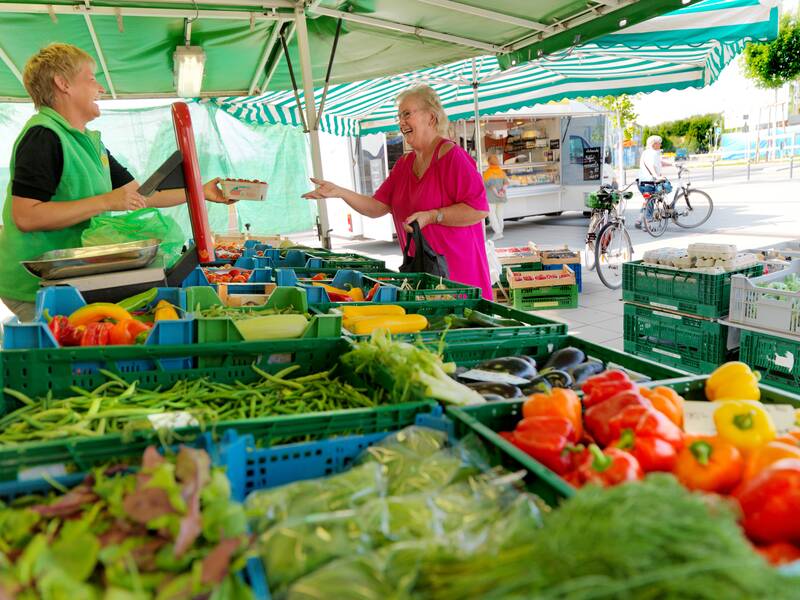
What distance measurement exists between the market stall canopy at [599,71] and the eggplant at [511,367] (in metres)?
4.56

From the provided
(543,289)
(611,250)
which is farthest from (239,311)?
(611,250)

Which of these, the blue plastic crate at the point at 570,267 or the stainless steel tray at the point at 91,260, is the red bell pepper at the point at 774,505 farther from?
the blue plastic crate at the point at 570,267

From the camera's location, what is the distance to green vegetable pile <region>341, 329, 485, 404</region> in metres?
1.80

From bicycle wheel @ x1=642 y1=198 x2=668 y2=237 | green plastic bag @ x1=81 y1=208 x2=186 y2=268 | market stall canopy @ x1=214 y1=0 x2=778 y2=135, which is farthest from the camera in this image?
bicycle wheel @ x1=642 y1=198 x2=668 y2=237

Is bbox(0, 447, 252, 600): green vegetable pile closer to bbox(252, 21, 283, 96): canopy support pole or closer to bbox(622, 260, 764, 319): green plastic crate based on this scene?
bbox(622, 260, 764, 319): green plastic crate

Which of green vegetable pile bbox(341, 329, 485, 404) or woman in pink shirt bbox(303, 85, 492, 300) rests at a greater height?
woman in pink shirt bbox(303, 85, 492, 300)

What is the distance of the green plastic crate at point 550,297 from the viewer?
315 inches

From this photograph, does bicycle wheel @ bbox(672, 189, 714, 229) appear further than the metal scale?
Yes

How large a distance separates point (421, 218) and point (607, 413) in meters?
2.40

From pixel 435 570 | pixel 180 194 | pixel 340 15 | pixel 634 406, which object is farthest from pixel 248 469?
pixel 340 15

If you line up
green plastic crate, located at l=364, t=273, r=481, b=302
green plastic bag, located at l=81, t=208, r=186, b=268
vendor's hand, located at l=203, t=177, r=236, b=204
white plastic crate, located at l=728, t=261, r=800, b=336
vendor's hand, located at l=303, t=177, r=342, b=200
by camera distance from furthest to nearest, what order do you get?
vendor's hand, located at l=303, t=177, r=342, b=200 → white plastic crate, located at l=728, t=261, r=800, b=336 → vendor's hand, located at l=203, t=177, r=236, b=204 → green plastic crate, located at l=364, t=273, r=481, b=302 → green plastic bag, located at l=81, t=208, r=186, b=268

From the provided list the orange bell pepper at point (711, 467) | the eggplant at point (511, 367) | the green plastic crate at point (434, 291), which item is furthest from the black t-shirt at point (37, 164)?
the orange bell pepper at point (711, 467)

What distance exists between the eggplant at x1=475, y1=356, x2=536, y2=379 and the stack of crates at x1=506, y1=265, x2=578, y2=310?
5423mm

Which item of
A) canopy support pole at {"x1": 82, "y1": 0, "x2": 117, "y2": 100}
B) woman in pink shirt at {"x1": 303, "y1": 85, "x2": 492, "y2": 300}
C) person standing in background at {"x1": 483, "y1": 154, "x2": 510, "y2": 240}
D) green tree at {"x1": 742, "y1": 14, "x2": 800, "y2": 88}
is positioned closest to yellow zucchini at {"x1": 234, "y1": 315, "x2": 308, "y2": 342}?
woman in pink shirt at {"x1": 303, "y1": 85, "x2": 492, "y2": 300}
